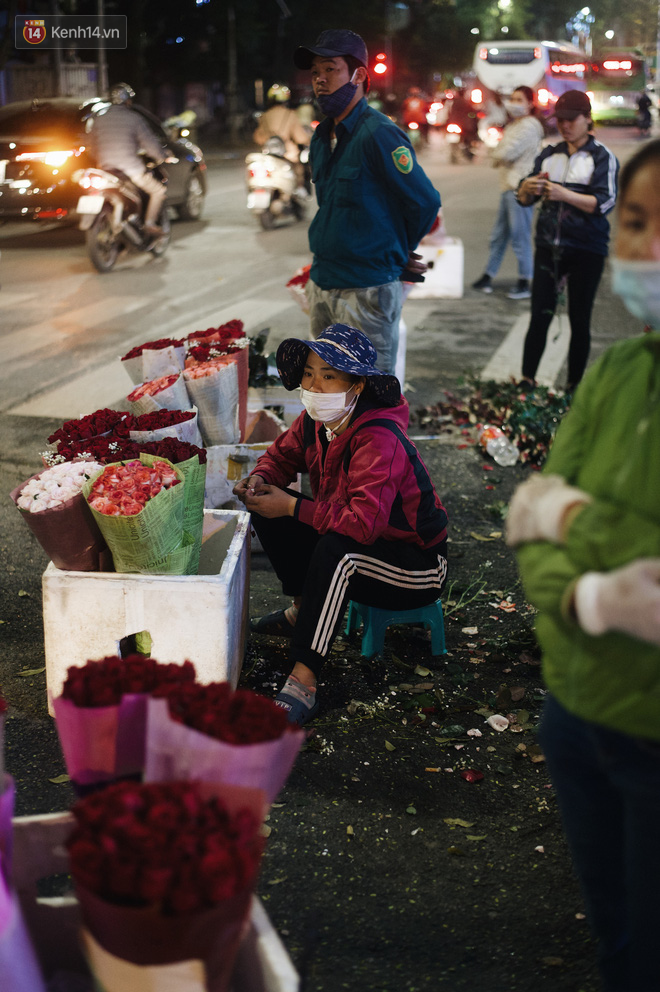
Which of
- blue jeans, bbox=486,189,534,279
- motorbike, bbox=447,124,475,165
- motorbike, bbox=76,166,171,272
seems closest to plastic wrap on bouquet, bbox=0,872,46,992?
blue jeans, bbox=486,189,534,279

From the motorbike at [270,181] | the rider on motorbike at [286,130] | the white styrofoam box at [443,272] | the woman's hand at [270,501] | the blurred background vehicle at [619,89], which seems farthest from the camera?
the blurred background vehicle at [619,89]

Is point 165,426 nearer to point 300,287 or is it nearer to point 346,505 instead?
point 346,505

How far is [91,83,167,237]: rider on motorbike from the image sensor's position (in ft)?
38.4

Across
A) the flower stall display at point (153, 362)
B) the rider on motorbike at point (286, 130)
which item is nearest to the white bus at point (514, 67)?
the rider on motorbike at point (286, 130)

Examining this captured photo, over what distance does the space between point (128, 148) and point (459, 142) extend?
2022 cm

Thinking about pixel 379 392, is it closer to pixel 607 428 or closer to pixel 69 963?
pixel 607 428

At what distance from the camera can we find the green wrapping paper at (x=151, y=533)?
A: 318cm

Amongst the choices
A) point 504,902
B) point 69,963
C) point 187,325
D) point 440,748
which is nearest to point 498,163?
point 187,325

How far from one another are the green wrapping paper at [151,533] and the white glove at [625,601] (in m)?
1.82

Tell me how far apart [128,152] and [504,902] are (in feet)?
36.3

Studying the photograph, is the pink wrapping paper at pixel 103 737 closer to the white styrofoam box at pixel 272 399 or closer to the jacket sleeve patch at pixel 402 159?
the white styrofoam box at pixel 272 399

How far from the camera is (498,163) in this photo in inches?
423

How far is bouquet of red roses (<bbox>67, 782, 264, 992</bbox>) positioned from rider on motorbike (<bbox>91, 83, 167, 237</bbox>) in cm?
1137

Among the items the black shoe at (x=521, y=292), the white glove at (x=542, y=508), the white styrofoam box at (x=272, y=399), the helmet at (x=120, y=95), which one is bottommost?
the black shoe at (x=521, y=292)
